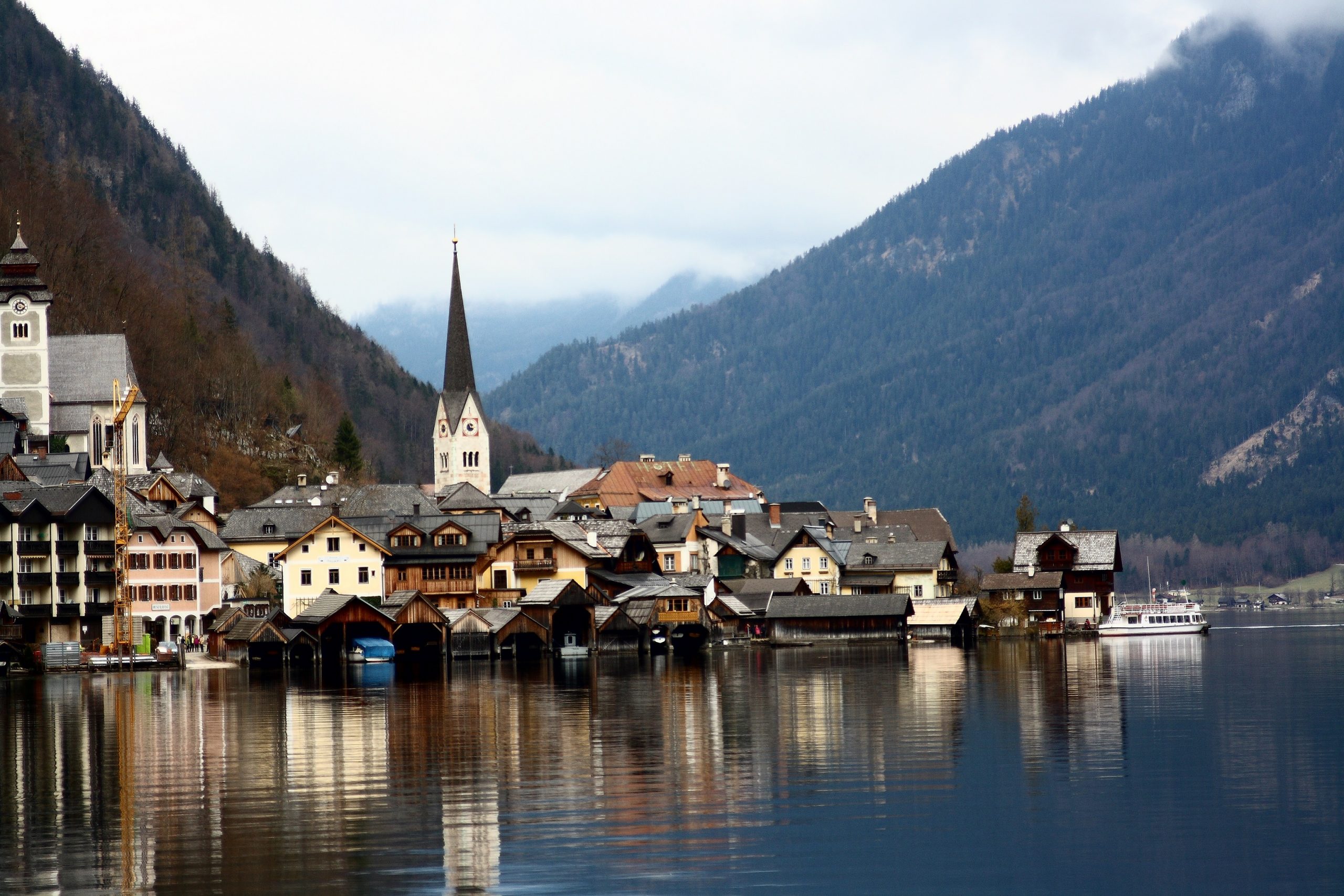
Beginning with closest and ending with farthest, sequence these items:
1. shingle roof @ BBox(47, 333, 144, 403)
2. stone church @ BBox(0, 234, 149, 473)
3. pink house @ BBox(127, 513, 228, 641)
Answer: pink house @ BBox(127, 513, 228, 641) < stone church @ BBox(0, 234, 149, 473) < shingle roof @ BBox(47, 333, 144, 403)

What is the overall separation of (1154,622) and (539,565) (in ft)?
163

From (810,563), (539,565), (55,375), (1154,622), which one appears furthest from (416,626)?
(1154,622)

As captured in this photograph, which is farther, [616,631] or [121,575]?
[616,631]

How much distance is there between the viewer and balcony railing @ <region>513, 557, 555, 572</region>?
10606 cm

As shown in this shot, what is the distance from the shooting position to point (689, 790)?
3691cm

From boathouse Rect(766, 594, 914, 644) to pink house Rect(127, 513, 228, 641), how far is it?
1342 inches

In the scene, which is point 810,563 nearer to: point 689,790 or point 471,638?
point 471,638

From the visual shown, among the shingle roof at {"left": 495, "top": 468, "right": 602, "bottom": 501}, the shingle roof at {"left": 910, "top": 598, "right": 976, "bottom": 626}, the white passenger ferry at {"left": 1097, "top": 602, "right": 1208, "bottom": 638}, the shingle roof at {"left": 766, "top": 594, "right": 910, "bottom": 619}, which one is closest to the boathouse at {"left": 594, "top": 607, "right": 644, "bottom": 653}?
the shingle roof at {"left": 766, "top": 594, "right": 910, "bottom": 619}

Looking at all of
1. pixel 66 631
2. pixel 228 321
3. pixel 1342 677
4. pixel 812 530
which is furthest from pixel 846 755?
pixel 228 321

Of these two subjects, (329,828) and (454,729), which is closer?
(329,828)

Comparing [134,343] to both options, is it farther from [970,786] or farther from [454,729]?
[970,786]

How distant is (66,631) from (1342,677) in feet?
208

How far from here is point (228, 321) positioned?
187 meters

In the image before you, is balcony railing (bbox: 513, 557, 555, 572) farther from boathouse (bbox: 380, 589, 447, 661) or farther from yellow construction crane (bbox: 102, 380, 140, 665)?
yellow construction crane (bbox: 102, 380, 140, 665)
